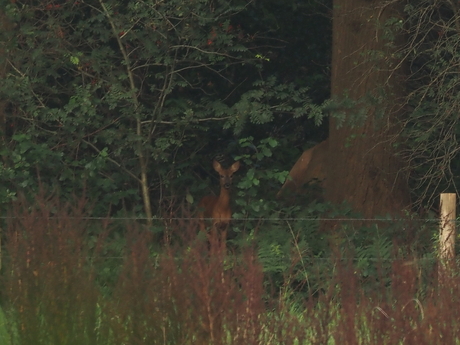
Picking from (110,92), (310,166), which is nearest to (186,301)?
(110,92)

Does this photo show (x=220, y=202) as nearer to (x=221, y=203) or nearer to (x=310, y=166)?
(x=221, y=203)

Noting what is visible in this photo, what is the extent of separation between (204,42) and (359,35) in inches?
85.8

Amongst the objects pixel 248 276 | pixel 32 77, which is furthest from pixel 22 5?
pixel 248 276

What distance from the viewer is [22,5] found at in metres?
11.4

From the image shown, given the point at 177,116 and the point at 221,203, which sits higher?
the point at 177,116

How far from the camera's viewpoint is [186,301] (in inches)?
204

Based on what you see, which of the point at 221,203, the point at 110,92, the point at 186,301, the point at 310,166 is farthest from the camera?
the point at 310,166

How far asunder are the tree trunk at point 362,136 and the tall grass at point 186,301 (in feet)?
21.1

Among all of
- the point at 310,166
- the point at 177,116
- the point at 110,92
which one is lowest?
the point at 310,166

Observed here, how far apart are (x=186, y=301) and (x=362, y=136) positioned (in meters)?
7.10

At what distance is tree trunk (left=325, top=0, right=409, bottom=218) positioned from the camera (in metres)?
11.9

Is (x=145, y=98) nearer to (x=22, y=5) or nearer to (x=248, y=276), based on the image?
(x=22, y=5)

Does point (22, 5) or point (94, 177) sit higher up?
point (22, 5)

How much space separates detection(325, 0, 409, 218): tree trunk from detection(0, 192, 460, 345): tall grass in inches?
253
